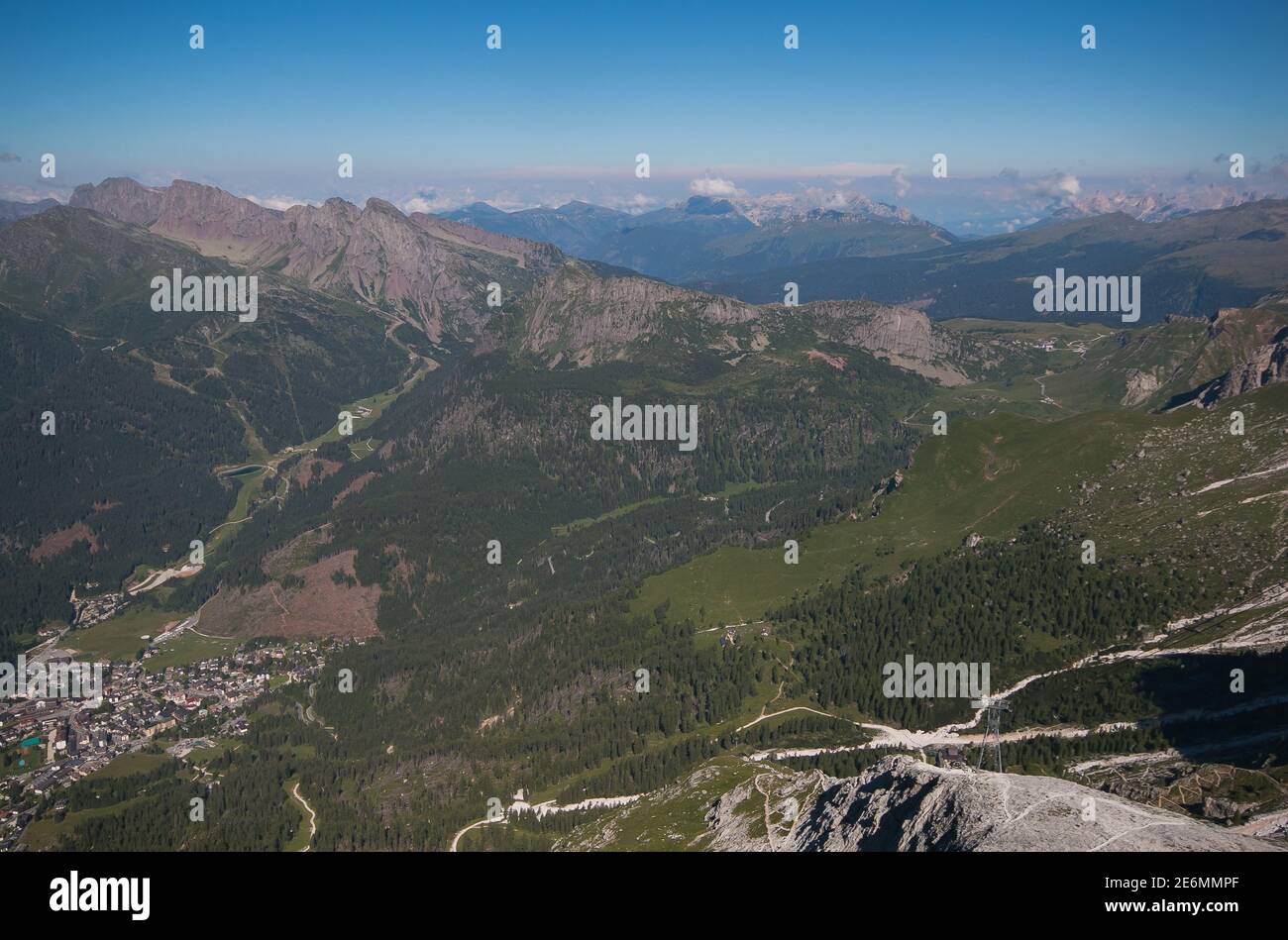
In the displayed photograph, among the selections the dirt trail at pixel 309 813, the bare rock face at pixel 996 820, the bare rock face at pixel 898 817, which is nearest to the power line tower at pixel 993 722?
the bare rock face at pixel 898 817

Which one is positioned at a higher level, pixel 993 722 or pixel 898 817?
pixel 898 817

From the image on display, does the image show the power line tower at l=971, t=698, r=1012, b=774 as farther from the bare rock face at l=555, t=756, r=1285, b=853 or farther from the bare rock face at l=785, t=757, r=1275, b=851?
the bare rock face at l=785, t=757, r=1275, b=851

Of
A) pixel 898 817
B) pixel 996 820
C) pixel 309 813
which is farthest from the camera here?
pixel 309 813

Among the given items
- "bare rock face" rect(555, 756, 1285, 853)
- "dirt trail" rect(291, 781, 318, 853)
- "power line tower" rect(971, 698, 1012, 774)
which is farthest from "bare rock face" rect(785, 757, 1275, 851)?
"dirt trail" rect(291, 781, 318, 853)

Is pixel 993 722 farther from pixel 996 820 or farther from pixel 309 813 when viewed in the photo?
pixel 309 813

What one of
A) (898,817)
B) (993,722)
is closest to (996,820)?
(898,817)

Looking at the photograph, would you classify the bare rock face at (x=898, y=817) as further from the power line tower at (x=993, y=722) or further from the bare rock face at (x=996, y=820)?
the power line tower at (x=993, y=722)
